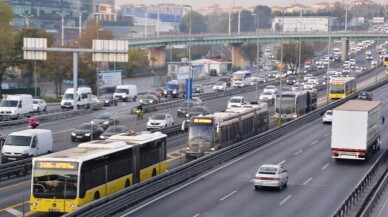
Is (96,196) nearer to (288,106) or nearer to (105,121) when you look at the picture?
(105,121)

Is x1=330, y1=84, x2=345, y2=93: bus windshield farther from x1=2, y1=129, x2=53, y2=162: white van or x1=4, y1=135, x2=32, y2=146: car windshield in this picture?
x1=4, y1=135, x2=32, y2=146: car windshield

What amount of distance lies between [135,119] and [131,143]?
125ft

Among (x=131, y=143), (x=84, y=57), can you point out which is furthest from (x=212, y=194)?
(x=84, y=57)

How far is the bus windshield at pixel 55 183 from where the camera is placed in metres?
29.0

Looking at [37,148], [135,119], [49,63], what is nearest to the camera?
[37,148]

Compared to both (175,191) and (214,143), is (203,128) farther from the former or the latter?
(175,191)

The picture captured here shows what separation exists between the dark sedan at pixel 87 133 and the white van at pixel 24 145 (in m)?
9.88

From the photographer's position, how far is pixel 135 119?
240ft

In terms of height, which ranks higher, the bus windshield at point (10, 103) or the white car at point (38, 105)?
the bus windshield at point (10, 103)

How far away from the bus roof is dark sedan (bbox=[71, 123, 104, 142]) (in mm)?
16975

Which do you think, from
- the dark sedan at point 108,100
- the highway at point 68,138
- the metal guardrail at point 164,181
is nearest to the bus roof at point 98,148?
the metal guardrail at point 164,181

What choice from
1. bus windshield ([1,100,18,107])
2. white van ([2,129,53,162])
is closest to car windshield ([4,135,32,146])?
white van ([2,129,53,162])

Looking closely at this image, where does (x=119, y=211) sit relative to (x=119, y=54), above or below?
below

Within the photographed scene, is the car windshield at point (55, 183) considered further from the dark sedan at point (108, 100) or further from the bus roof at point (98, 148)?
the dark sedan at point (108, 100)
